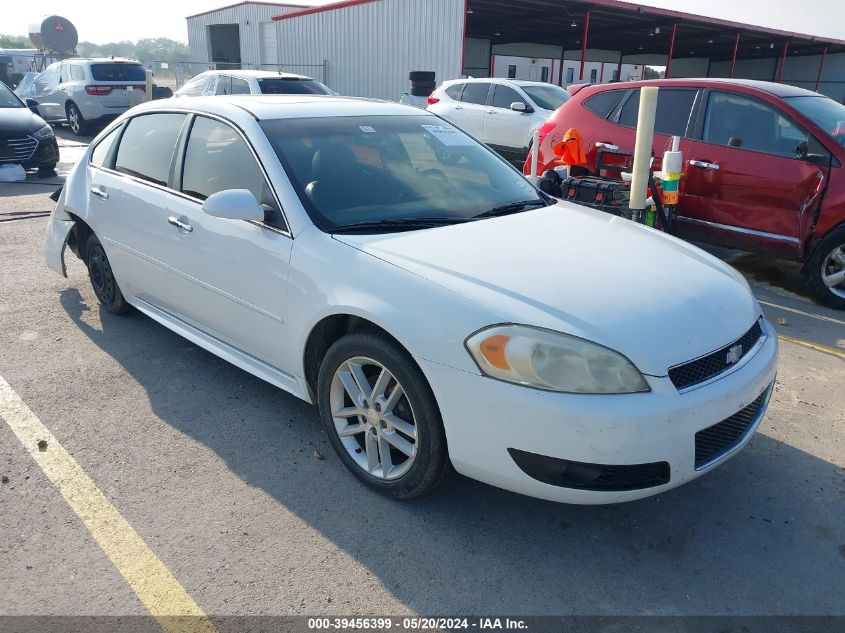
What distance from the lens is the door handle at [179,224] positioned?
3572mm

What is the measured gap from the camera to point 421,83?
58.2 feet

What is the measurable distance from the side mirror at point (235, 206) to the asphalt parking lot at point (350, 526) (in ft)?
3.69

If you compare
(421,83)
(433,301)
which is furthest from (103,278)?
(421,83)

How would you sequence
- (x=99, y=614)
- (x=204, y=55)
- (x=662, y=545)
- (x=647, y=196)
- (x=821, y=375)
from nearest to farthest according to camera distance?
(x=99, y=614) → (x=662, y=545) → (x=821, y=375) → (x=647, y=196) → (x=204, y=55)

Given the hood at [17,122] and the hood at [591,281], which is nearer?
the hood at [591,281]

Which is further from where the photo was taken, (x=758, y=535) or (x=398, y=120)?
(x=398, y=120)

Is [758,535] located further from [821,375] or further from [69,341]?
[69,341]

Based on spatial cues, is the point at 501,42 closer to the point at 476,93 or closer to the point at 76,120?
the point at 476,93

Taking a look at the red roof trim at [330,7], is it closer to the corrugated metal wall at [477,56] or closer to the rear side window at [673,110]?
the corrugated metal wall at [477,56]

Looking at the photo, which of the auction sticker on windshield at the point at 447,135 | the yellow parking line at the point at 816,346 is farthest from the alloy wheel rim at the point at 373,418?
the yellow parking line at the point at 816,346

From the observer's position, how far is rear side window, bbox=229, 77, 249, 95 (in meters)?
11.8

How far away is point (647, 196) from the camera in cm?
584

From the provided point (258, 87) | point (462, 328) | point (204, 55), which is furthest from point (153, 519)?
point (204, 55)

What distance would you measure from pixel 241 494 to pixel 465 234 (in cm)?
152
